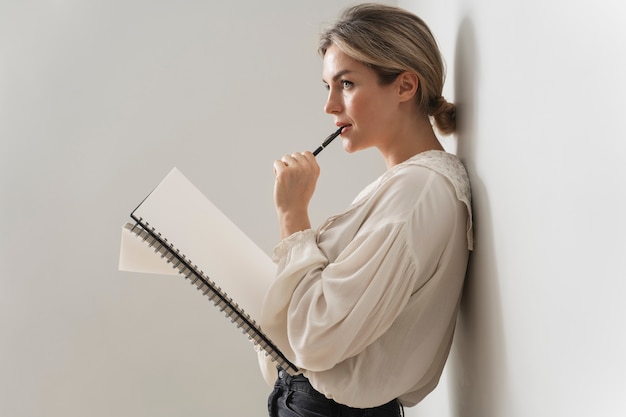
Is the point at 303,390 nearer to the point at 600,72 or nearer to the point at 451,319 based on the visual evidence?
the point at 451,319

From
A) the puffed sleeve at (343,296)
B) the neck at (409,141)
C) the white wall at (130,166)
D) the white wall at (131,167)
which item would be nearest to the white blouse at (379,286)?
the puffed sleeve at (343,296)

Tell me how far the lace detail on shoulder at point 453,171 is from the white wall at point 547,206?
0.06 ft

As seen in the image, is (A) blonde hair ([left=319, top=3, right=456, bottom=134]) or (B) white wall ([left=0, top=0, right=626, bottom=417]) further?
(B) white wall ([left=0, top=0, right=626, bottom=417])

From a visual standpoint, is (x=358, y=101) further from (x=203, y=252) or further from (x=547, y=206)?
(x=547, y=206)

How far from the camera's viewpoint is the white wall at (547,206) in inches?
23.9

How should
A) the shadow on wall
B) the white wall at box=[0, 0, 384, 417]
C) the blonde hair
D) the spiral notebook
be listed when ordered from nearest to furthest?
the shadow on wall < the spiral notebook < the blonde hair < the white wall at box=[0, 0, 384, 417]

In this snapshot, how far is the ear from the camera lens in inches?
52.9

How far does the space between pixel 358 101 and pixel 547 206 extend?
0.63m

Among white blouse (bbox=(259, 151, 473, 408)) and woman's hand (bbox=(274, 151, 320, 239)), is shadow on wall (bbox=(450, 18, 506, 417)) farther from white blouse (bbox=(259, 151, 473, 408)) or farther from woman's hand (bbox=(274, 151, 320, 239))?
woman's hand (bbox=(274, 151, 320, 239))

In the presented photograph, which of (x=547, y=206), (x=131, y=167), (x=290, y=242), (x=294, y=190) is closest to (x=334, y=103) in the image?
(x=294, y=190)

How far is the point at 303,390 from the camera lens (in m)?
1.28

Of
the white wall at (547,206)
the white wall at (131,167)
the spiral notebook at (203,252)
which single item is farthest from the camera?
the white wall at (131,167)

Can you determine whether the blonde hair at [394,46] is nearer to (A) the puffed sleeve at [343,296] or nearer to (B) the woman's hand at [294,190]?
Answer: (B) the woman's hand at [294,190]

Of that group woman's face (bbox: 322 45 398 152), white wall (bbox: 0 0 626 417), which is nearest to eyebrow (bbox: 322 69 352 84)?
woman's face (bbox: 322 45 398 152)
